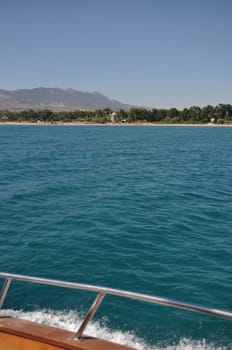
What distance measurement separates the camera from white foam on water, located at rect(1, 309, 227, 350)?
8.09 m

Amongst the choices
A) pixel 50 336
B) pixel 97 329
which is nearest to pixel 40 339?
pixel 50 336

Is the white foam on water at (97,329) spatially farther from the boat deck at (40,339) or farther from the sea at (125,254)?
the boat deck at (40,339)

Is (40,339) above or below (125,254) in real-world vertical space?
above

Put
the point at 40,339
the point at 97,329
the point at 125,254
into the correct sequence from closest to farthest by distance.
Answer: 1. the point at 40,339
2. the point at 97,329
3. the point at 125,254

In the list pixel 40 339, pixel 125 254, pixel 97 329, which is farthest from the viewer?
pixel 125 254

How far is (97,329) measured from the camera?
8734 mm

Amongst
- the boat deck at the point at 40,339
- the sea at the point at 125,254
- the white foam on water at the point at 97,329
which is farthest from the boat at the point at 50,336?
the sea at the point at 125,254

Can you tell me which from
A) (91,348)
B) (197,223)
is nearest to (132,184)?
(197,223)

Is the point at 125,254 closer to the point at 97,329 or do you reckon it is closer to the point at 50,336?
the point at 97,329

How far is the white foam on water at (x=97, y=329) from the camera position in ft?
26.6

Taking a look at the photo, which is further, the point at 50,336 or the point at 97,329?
the point at 97,329

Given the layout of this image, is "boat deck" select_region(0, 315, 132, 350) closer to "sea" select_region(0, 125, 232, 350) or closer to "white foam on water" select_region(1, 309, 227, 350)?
"white foam on water" select_region(1, 309, 227, 350)

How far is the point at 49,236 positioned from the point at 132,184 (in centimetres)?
1462

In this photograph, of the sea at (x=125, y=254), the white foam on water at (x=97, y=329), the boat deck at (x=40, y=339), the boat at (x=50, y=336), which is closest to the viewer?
the boat at (x=50, y=336)
